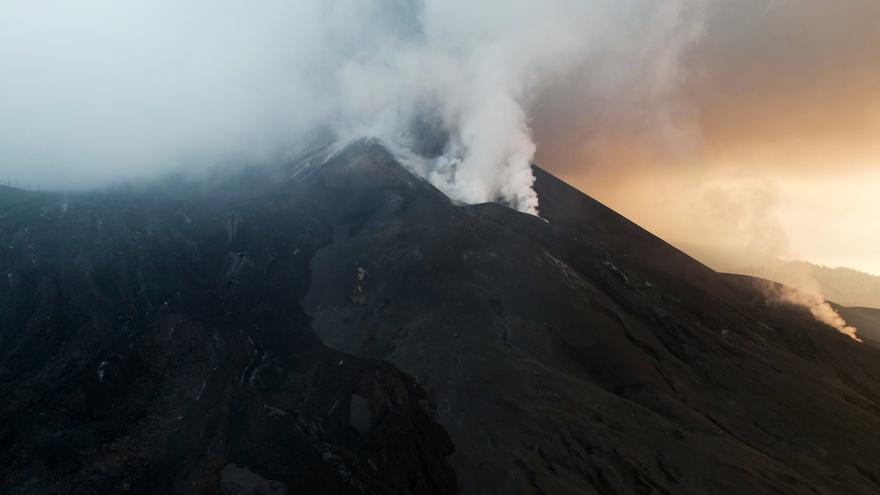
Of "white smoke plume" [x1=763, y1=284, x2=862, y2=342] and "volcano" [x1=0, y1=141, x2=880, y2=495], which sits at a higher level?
"white smoke plume" [x1=763, y1=284, x2=862, y2=342]

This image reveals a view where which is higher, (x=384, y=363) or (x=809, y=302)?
(x=809, y=302)

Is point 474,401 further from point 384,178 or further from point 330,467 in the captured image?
point 384,178

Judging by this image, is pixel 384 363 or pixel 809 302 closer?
pixel 384 363

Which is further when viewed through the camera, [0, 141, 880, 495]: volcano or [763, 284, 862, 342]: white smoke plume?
[763, 284, 862, 342]: white smoke plume

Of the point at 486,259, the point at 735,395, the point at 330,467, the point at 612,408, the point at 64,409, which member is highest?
the point at 486,259

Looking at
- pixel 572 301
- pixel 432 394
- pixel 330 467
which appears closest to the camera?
pixel 330 467

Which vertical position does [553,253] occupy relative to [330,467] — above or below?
above

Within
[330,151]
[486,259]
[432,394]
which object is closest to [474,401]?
[432,394]

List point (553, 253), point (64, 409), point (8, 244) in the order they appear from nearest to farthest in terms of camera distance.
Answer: point (64, 409)
point (8, 244)
point (553, 253)
